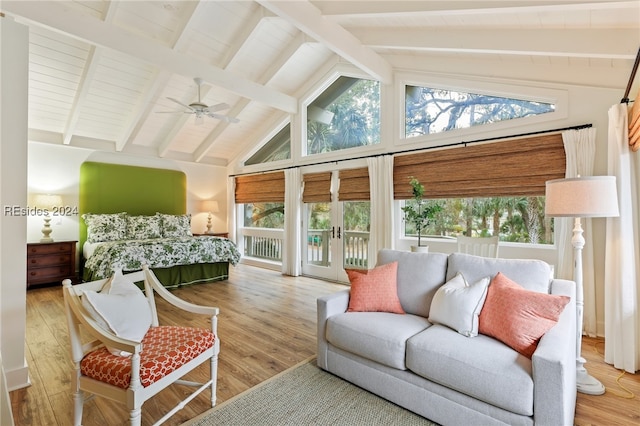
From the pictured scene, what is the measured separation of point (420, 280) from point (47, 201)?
600 centimetres

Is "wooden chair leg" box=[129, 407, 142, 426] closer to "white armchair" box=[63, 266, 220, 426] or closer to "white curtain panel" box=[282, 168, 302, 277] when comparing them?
"white armchair" box=[63, 266, 220, 426]

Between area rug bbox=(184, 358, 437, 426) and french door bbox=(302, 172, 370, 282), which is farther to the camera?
french door bbox=(302, 172, 370, 282)

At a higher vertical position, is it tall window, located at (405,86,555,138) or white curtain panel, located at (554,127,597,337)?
tall window, located at (405,86,555,138)

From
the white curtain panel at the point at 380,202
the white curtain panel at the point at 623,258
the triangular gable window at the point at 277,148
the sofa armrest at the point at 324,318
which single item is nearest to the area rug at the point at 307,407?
the sofa armrest at the point at 324,318

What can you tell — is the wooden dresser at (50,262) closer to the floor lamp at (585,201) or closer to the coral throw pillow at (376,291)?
the coral throw pillow at (376,291)

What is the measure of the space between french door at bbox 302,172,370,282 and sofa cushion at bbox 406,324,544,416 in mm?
3351

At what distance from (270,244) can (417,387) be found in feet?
17.6

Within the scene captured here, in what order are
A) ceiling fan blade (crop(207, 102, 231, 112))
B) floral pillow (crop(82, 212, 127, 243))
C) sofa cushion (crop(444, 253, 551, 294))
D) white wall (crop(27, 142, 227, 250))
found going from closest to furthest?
sofa cushion (crop(444, 253, 551, 294))
ceiling fan blade (crop(207, 102, 231, 112))
white wall (crop(27, 142, 227, 250))
floral pillow (crop(82, 212, 127, 243))

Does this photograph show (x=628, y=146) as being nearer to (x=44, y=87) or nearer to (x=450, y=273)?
(x=450, y=273)

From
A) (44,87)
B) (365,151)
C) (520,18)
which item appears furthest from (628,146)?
(44,87)

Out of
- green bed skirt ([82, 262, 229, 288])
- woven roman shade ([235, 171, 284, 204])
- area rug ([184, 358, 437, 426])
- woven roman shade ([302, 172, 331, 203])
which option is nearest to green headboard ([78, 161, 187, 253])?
woven roman shade ([235, 171, 284, 204])

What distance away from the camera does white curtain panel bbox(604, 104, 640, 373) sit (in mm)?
2521

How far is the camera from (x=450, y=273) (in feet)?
8.18

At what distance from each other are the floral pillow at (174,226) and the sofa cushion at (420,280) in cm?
508
